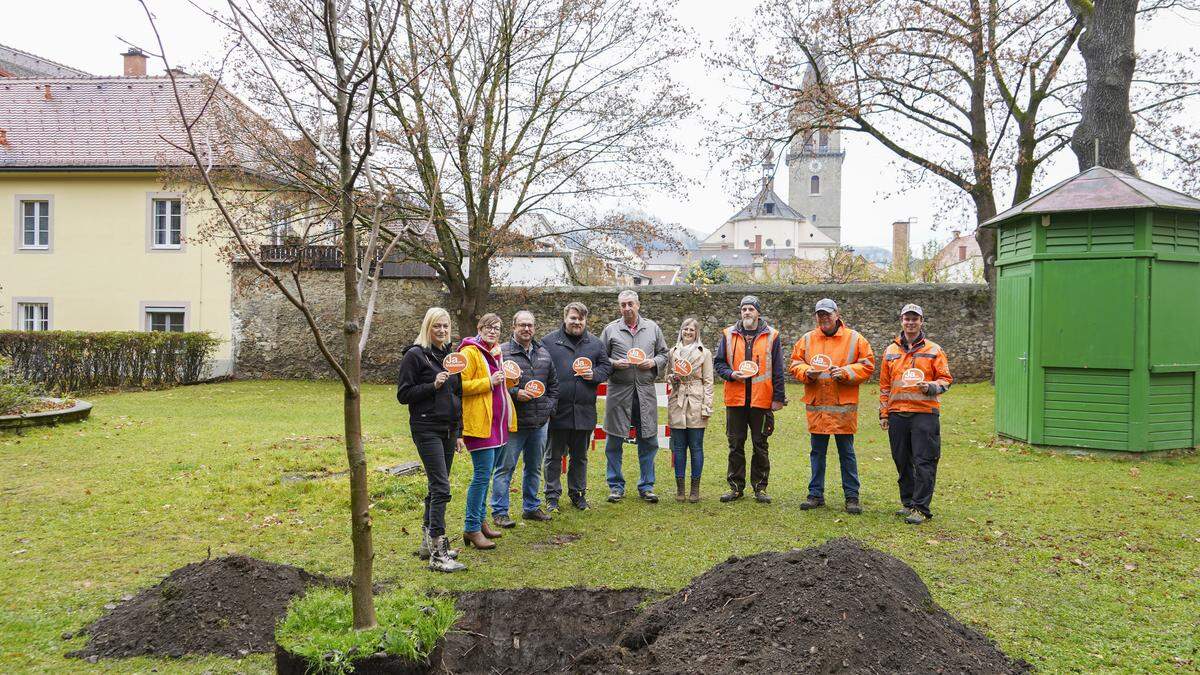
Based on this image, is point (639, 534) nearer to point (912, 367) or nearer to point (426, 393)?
point (426, 393)

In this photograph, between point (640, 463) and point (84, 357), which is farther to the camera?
point (84, 357)

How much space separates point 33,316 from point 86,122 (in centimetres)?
587

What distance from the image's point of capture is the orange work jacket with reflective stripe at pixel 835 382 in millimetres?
7387

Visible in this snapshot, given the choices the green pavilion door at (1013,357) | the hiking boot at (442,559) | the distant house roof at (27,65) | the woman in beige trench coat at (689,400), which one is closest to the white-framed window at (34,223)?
the distant house roof at (27,65)

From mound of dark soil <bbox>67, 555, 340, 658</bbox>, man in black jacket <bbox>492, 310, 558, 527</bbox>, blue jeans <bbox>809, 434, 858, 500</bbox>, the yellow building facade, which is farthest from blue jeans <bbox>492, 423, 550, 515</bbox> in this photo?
the yellow building facade

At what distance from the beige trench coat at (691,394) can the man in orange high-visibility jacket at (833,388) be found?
877mm

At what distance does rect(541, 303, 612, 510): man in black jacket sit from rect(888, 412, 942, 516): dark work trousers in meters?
2.70

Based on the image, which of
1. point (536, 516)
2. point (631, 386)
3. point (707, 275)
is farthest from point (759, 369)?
point (707, 275)

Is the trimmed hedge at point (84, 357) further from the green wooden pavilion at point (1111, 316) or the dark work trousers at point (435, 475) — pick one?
the green wooden pavilion at point (1111, 316)

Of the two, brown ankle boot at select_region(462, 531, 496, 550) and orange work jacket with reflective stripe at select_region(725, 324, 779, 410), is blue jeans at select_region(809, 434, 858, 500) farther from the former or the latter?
brown ankle boot at select_region(462, 531, 496, 550)

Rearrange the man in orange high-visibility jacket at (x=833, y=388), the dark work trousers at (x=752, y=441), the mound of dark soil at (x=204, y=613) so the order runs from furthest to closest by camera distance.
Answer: the dark work trousers at (x=752, y=441) → the man in orange high-visibility jacket at (x=833, y=388) → the mound of dark soil at (x=204, y=613)

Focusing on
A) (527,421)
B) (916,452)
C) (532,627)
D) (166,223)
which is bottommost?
(532,627)

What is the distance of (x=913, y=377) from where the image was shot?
7.12 metres

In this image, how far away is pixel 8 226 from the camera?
2280cm
